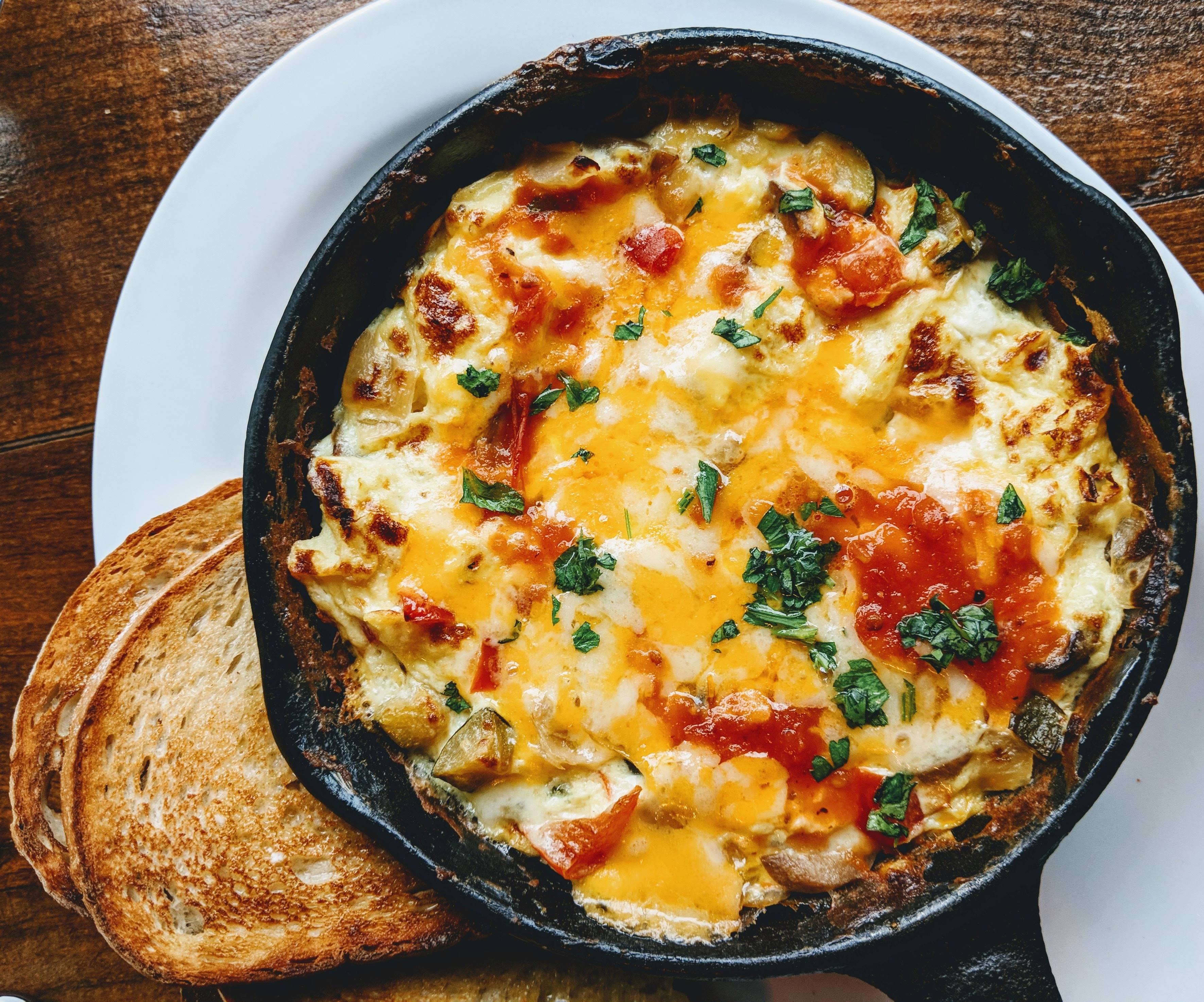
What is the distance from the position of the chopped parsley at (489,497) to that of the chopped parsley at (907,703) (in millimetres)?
1145

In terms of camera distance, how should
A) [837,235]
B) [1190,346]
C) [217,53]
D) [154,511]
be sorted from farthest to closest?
[217,53] < [154,511] < [1190,346] < [837,235]

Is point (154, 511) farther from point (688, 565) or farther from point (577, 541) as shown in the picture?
point (688, 565)

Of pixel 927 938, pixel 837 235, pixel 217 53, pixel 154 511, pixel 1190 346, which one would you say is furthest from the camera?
pixel 217 53

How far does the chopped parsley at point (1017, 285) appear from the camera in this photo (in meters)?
2.53

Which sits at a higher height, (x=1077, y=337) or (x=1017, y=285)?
(x=1017, y=285)

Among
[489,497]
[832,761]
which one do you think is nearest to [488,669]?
[489,497]

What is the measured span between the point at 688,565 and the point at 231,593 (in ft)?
5.28

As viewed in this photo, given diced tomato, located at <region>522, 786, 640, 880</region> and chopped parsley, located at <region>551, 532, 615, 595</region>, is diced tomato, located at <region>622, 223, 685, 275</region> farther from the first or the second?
diced tomato, located at <region>522, 786, 640, 880</region>

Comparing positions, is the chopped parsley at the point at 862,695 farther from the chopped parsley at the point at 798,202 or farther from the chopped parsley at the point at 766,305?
the chopped parsley at the point at 798,202

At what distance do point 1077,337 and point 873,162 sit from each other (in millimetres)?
785

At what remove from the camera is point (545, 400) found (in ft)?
8.13

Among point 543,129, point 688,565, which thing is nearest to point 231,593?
point 688,565

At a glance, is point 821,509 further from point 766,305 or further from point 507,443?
point 507,443

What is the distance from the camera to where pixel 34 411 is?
327cm
